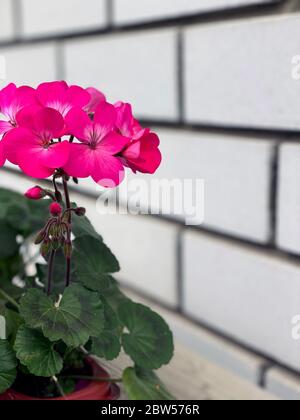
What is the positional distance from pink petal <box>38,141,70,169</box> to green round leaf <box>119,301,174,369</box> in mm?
250

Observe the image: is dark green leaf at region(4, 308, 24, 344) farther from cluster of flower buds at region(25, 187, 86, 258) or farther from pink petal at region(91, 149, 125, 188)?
pink petal at region(91, 149, 125, 188)

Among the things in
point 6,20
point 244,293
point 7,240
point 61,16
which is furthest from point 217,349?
point 6,20

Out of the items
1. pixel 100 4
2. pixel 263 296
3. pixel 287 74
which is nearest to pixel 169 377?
pixel 263 296

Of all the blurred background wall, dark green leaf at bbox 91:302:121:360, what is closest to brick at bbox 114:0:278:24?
the blurred background wall

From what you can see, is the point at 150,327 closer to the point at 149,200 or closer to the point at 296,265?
the point at 296,265

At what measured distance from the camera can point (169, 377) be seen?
0.93 metres

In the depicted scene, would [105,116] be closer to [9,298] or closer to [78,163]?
[78,163]

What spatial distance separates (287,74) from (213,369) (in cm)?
50

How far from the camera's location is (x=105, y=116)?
1.82 ft

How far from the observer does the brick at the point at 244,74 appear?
2.97 feet

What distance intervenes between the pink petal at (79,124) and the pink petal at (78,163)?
0.02 metres

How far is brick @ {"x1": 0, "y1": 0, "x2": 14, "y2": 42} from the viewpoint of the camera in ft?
5.92

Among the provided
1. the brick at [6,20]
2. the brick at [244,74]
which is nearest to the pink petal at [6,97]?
the brick at [244,74]

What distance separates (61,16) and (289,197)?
2.91 ft
